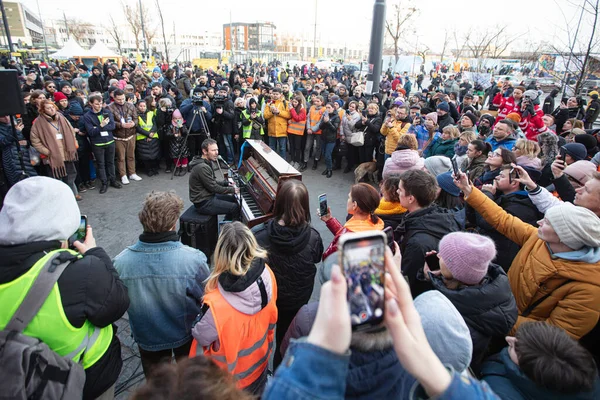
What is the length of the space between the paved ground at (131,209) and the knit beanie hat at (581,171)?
326 centimetres

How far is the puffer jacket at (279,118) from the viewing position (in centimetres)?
859

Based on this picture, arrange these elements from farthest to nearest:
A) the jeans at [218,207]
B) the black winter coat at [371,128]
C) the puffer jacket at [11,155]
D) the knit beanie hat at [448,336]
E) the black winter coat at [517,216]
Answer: the black winter coat at [371,128], the puffer jacket at [11,155], the jeans at [218,207], the black winter coat at [517,216], the knit beanie hat at [448,336]

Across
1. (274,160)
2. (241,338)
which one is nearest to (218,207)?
(274,160)

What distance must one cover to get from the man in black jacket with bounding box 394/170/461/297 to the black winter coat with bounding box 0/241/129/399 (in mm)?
1963

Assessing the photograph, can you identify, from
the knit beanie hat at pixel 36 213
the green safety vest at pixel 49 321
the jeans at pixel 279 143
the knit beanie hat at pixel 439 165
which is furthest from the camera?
the jeans at pixel 279 143

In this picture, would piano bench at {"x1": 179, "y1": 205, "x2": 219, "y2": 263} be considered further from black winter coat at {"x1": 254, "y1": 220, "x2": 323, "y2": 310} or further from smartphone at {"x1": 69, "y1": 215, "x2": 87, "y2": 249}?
smartphone at {"x1": 69, "y1": 215, "x2": 87, "y2": 249}

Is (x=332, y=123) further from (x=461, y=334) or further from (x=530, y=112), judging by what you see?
(x=461, y=334)

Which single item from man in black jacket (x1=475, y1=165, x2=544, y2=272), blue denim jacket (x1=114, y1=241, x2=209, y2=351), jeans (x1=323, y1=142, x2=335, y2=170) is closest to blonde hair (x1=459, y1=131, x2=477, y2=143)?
man in black jacket (x1=475, y1=165, x2=544, y2=272)

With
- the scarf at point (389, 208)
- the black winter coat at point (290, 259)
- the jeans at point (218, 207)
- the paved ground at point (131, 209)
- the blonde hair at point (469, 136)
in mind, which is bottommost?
the paved ground at point (131, 209)

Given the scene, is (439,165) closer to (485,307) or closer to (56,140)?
(485,307)

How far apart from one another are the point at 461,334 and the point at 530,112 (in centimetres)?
859

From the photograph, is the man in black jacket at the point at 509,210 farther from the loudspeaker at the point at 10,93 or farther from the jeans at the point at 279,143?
the jeans at the point at 279,143

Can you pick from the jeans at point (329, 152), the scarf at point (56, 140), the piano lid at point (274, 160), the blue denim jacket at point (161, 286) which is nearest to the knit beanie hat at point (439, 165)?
the piano lid at point (274, 160)

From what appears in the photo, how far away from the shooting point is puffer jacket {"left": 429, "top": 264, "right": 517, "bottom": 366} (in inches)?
70.6
